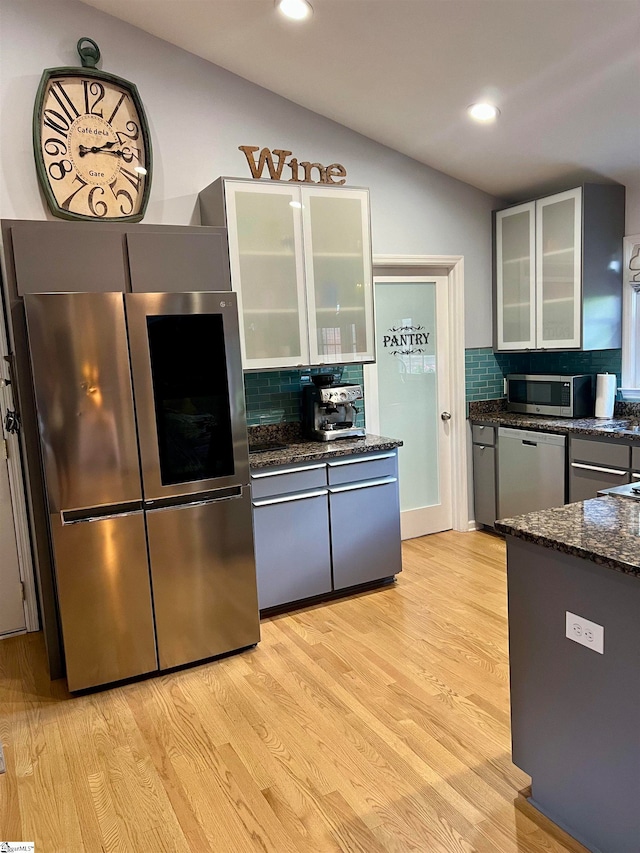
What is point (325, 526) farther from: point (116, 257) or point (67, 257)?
point (67, 257)

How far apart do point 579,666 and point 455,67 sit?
2.73 metres

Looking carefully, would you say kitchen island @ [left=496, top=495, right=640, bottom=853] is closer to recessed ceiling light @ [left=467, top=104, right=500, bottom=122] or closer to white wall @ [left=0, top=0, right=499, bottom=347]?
recessed ceiling light @ [left=467, top=104, right=500, bottom=122]

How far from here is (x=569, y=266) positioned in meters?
4.03

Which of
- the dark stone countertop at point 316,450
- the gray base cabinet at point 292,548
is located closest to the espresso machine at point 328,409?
the dark stone countertop at point 316,450

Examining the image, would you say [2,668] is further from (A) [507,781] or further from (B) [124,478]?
(A) [507,781]

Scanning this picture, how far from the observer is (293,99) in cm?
375

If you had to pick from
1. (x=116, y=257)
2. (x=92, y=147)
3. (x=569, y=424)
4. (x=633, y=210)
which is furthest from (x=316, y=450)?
(x=633, y=210)

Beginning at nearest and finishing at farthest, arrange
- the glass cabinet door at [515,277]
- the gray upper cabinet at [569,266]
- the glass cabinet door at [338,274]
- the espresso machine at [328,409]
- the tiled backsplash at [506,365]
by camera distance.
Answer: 1. the glass cabinet door at [338,274]
2. the espresso machine at [328,409]
3. the gray upper cabinet at [569,266]
4. the glass cabinet door at [515,277]
5. the tiled backsplash at [506,365]

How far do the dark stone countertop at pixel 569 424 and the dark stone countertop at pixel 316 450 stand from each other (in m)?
1.04

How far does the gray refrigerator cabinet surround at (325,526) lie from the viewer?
3.40 metres

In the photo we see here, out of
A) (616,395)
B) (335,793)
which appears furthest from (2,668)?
(616,395)

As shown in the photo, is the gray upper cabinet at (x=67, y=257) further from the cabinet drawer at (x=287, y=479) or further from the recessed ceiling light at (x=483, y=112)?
the recessed ceiling light at (x=483, y=112)

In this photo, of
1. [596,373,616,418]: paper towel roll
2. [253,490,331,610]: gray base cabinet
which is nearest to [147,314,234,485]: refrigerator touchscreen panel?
[253,490,331,610]: gray base cabinet

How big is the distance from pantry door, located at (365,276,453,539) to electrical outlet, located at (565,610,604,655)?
2.65 metres
